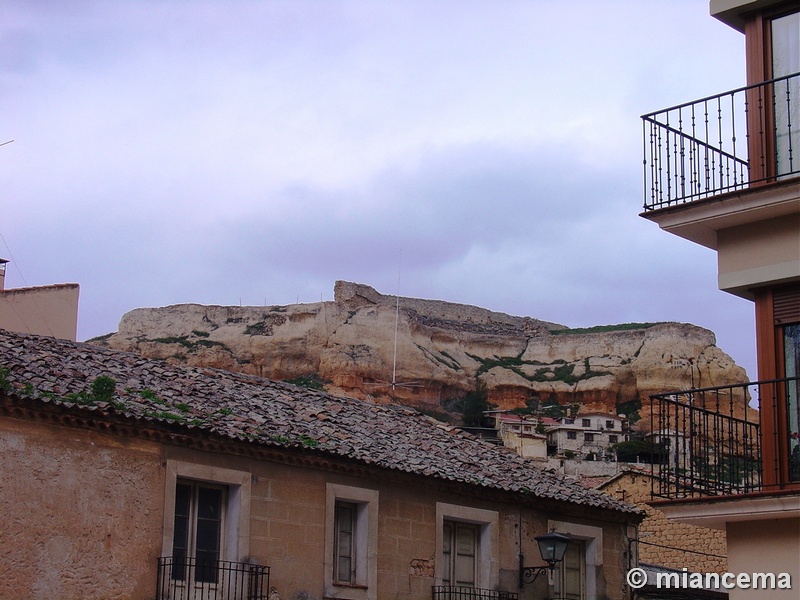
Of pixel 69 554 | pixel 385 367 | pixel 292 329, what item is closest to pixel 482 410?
pixel 385 367

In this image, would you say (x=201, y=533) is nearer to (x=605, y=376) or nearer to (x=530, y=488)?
(x=530, y=488)

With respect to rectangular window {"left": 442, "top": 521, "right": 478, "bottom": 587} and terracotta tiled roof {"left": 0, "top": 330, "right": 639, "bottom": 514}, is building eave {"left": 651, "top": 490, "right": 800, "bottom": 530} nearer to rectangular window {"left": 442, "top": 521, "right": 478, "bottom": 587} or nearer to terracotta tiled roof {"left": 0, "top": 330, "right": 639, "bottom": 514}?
terracotta tiled roof {"left": 0, "top": 330, "right": 639, "bottom": 514}

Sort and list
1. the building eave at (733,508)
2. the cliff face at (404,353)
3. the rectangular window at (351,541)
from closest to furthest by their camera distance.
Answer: the building eave at (733,508), the rectangular window at (351,541), the cliff face at (404,353)

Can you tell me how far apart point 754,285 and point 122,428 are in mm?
7220

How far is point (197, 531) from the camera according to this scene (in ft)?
49.4

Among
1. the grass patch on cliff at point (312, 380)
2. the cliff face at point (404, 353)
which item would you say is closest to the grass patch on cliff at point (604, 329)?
the cliff face at point (404, 353)

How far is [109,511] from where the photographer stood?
13.9m

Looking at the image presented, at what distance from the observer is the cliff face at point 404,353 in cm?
8606

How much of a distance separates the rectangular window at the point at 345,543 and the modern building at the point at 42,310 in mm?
7189

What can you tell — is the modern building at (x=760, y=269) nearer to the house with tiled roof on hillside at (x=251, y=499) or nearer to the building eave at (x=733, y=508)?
the building eave at (x=733, y=508)

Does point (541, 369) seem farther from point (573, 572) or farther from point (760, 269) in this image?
point (760, 269)

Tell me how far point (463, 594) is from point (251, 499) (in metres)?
3.97

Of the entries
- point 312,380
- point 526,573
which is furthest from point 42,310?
point 312,380

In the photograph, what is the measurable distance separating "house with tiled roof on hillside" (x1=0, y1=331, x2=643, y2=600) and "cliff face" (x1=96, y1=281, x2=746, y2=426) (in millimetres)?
64616
